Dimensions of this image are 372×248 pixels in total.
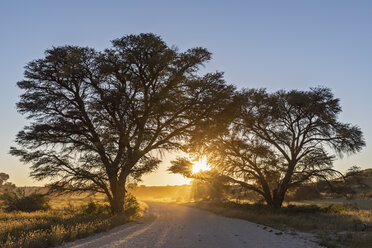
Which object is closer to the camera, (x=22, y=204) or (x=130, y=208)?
(x=130, y=208)

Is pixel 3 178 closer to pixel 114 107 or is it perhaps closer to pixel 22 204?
pixel 22 204

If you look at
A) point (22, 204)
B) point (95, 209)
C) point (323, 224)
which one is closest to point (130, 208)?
point (95, 209)

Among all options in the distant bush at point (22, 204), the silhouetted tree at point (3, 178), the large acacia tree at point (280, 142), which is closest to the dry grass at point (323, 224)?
the large acacia tree at point (280, 142)

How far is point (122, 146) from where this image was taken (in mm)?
19000

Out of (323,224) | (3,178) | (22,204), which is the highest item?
(3,178)

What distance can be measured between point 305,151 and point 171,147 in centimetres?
1187

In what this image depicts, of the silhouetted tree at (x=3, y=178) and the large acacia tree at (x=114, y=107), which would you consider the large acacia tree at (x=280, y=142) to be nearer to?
A: the large acacia tree at (x=114, y=107)

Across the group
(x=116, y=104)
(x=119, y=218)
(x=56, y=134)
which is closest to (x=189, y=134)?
(x=116, y=104)

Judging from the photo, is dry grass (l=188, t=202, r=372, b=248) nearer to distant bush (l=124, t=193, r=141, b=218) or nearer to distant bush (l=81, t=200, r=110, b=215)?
distant bush (l=124, t=193, r=141, b=218)

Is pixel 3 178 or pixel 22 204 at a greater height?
pixel 3 178

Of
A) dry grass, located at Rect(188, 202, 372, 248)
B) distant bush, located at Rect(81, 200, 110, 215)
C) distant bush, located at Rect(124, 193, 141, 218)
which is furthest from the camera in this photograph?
distant bush, located at Rect(81, 200, 110, 215)

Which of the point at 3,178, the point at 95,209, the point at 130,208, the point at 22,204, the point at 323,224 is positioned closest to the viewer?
the point at 323,224

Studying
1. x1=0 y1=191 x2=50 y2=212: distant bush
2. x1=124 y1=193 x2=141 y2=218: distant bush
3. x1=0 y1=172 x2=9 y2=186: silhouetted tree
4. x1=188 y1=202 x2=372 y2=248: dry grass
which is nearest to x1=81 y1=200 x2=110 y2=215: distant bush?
x1=124 y1=193 x2=141 y2=218: distant bush

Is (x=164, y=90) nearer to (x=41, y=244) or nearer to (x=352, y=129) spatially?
(x=41, y=244)
